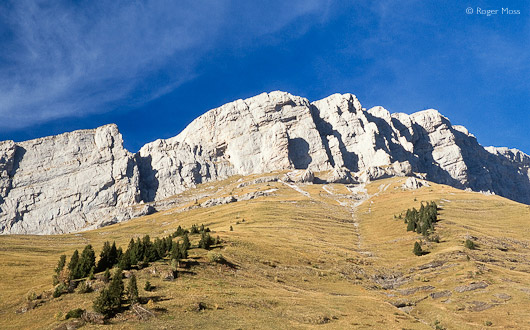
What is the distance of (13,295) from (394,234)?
3637 inches

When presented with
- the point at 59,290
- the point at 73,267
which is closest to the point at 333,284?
the point at 73,267

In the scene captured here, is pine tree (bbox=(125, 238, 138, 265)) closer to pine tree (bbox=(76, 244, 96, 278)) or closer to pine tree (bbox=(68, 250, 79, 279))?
pine tree (bbox=(76, 244, 96, 278))

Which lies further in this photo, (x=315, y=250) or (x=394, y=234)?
(x=394, y=234)

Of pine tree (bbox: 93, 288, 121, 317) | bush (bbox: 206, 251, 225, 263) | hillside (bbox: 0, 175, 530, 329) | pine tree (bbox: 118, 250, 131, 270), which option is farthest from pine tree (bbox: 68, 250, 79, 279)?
bush (bbox: 206, 251, 225, 263)

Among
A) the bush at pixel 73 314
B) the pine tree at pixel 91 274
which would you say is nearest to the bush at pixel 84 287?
the pine tree at pixel 91 274

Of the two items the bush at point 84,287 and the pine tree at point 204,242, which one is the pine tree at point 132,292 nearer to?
the bush at point 84,287

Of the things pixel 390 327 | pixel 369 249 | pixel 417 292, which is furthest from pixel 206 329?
pixel 369 249

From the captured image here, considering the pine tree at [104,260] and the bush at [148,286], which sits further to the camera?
the pine tree at [104,260]

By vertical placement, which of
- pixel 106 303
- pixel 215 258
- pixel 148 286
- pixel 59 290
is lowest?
pixel 215 258

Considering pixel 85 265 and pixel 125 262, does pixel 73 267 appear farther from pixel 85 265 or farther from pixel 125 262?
pixel 125 262

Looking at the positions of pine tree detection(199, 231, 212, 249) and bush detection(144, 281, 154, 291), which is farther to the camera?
pine tree detection(199, 231, 212, 249)

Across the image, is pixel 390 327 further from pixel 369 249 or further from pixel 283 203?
pixel 283 203

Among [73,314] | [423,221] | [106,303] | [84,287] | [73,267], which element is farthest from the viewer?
[423,221]

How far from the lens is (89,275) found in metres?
39.8
